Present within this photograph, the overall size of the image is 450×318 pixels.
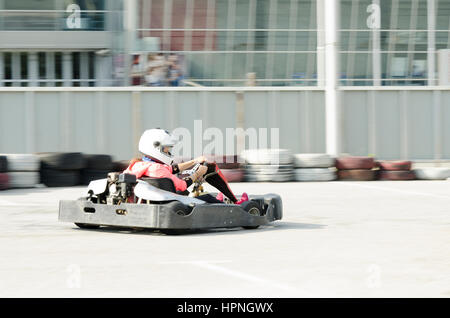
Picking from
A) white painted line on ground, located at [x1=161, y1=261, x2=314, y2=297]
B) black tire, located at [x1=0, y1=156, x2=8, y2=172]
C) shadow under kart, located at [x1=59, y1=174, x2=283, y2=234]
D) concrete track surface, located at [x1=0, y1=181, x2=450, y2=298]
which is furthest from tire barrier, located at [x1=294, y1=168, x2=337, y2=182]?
white painted line on ground, located at [x1=161, y1=261, x2=314, y2=297]

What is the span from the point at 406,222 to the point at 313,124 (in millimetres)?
8779

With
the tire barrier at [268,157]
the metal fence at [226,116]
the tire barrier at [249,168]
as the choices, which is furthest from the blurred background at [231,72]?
the tire barrier at [268,157]

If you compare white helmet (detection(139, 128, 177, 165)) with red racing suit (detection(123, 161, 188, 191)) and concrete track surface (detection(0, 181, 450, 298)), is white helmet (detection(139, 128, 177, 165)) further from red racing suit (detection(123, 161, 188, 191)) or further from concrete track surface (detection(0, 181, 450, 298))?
concrete track surface (detection(0, 181, 450, 298))

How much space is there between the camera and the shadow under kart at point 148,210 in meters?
7.17

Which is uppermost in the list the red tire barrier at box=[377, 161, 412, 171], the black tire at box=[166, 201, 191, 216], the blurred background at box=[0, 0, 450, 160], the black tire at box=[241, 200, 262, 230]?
the blurred background at box=[0, 0, 450, 160]

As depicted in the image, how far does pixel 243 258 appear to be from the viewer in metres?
6.05

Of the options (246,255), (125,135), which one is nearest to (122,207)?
(246,255)

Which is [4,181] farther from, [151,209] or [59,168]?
[151,209]

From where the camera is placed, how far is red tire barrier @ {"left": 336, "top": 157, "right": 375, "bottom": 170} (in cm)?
1545

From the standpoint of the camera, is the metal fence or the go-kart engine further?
the metal fence

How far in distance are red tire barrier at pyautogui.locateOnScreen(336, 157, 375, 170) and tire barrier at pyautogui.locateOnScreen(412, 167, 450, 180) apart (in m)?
1.04

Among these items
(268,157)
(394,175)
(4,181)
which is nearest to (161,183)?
(4,181)

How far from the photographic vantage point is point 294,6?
2100cm

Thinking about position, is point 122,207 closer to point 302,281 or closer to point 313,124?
point 302,281
